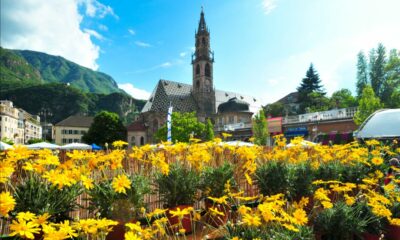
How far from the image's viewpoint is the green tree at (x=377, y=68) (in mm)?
47688

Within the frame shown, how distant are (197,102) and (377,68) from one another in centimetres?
3892

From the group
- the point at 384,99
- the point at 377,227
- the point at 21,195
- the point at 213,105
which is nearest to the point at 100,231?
the point at 21,195

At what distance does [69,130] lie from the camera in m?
91.5

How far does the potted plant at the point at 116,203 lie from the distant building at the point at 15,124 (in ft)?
238

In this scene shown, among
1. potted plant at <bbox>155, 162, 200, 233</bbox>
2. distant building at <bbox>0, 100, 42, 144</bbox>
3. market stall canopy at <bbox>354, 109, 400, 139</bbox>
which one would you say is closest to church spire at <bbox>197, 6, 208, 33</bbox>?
distant building at <bbox>0, 100, 42, 144</bbox>

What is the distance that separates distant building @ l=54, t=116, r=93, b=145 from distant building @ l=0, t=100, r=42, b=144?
396 inches

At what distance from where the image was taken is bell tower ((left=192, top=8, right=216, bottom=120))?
70000 mm

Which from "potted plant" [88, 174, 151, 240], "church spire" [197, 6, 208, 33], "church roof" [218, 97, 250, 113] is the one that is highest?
"church spire" [197, 6, 208, 33]

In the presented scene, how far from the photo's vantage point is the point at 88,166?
336 cm

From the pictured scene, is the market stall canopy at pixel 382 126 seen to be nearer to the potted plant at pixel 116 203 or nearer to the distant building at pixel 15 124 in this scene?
the potted plant at pixel 116 203

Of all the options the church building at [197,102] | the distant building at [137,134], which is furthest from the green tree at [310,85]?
the distant building at [137,134]

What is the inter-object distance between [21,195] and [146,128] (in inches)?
2492

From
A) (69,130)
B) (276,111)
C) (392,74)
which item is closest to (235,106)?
(276,111)

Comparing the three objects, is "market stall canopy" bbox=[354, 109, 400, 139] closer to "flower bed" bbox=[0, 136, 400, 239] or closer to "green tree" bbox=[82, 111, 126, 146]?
"flower bed" bbox=[0, 136, 400, 239]
